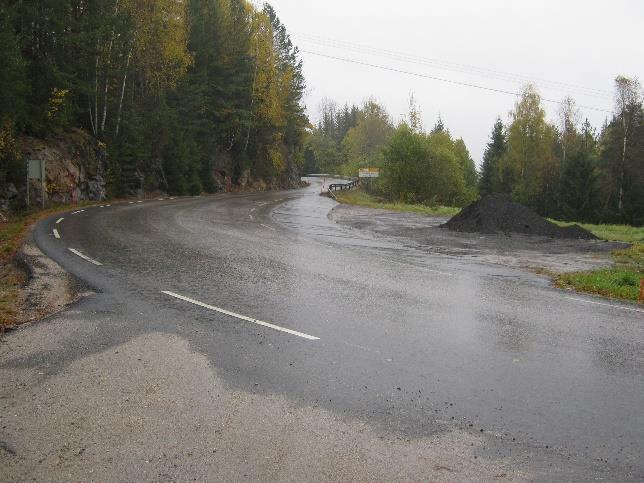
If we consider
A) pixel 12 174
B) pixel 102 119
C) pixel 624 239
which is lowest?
pixel 624 239

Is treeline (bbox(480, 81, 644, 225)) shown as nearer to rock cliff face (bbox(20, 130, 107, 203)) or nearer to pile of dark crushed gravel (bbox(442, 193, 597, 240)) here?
pile of dark crushed gravel (bbox(442, 193, 597, 240))

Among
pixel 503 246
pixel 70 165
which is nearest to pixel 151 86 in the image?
pixel 70 165

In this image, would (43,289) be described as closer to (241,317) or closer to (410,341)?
(241,317)

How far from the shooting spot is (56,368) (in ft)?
18.5

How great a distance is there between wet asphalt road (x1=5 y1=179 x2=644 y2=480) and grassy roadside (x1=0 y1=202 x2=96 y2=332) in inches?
38.9

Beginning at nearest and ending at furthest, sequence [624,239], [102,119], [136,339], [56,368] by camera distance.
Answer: [56,368] → [136,339] → [624,239] → [102,119]

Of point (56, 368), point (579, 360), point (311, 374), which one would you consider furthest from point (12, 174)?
point (579, 360)

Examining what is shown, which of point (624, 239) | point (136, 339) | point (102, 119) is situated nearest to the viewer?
point (136, 339)

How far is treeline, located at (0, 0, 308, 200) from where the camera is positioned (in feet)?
92.0

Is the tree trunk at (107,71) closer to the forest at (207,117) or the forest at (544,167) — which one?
the forest at (207,117)

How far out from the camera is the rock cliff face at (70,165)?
27.8 m

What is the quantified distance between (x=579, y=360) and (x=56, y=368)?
244 inches

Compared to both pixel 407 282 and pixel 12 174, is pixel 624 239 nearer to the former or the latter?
pixel 407 282

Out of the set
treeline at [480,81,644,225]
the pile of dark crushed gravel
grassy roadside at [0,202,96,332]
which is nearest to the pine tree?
treeline at [480,81,644,225]
